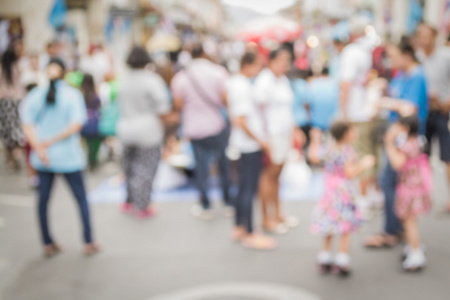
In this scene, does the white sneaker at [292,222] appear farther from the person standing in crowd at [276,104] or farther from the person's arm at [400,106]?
the person's arm at [400,106]

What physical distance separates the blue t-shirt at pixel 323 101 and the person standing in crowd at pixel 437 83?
1953 mm

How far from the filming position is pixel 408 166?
3973 mm

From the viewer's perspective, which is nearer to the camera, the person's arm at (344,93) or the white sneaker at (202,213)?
the person's arm at (344,93)

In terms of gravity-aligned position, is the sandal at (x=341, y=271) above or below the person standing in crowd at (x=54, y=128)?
below

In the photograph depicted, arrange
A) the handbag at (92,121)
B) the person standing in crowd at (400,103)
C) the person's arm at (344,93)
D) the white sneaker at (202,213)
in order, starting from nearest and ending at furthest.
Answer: the person standing in crowd at (400,103)
the person's arm at (344,93)
the white sneaker at (202,213)
the handbag at (92,121)

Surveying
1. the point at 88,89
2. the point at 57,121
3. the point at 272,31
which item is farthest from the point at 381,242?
the point at 272,31

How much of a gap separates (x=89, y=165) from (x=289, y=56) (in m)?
4.94

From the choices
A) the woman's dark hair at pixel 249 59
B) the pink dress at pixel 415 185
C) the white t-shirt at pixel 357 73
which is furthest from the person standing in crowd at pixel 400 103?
the woman's dark hair at pixel 249 59

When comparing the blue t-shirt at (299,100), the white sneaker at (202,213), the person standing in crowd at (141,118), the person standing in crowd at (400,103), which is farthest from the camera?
the blue t-shirt at (299,100)

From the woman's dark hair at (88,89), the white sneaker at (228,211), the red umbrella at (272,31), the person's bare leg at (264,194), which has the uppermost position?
the red umbrella at (272,31)

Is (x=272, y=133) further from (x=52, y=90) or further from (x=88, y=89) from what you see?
(x=88, y=89)

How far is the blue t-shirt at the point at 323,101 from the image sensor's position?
711 centimetres

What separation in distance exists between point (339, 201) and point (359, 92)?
1.98 m

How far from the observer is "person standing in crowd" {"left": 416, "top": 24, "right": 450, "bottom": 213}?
512 centimetres
